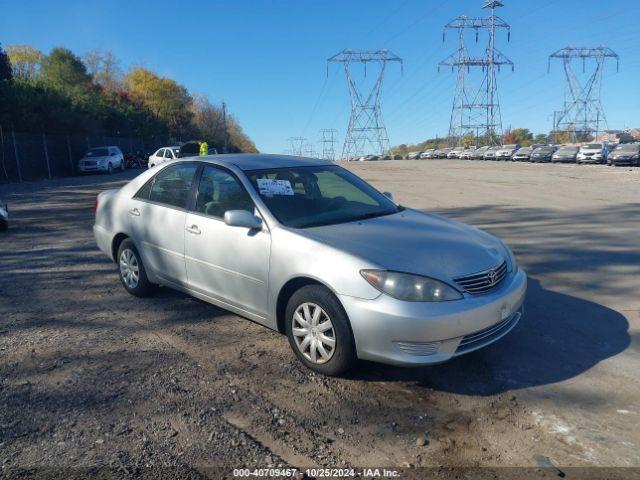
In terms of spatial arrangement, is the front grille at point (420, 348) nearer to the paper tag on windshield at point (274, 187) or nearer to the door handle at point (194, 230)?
the paper tag on windshield at point (274, 187)

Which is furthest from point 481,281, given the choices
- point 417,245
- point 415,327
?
point 415,327

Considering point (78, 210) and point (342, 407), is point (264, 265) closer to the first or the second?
point (342, 407)

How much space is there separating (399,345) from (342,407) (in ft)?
1.77

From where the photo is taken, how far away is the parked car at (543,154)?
4897 cm

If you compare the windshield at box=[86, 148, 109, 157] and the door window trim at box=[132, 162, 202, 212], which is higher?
the windshield at box=[86, 148, 109, 157]

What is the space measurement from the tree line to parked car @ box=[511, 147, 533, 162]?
36.1 m

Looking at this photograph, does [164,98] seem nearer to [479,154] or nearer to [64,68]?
[64,68]

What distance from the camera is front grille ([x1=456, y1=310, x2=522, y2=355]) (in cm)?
363

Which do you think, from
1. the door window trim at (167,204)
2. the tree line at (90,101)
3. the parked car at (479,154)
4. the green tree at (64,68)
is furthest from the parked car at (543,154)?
the door window trim at (167,204)

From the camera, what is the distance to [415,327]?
3.42 metres

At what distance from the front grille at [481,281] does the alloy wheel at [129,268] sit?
340cm

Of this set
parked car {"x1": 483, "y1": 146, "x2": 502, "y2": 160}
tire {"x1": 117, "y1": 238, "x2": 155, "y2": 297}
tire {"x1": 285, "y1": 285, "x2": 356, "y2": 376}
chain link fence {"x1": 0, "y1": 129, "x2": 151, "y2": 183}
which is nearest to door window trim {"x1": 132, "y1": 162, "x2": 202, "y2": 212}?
tire {"x1": 117, "y1": 238, "x2": 155, "y2": 297}

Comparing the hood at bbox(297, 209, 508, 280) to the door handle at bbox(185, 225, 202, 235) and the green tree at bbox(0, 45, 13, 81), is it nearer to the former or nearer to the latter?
the door handle at bbox(185, 225, 202, 235)

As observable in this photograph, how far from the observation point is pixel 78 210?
13.3 meters
